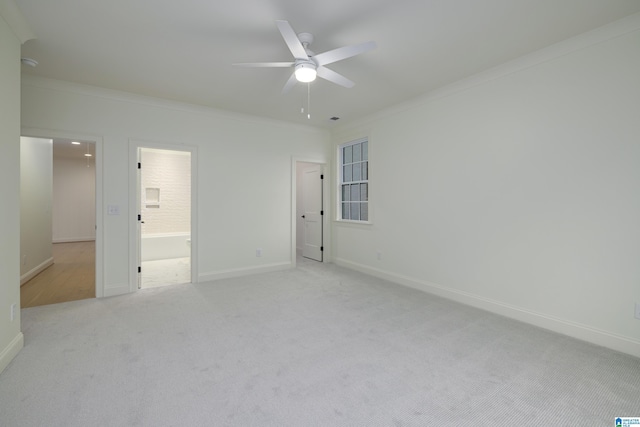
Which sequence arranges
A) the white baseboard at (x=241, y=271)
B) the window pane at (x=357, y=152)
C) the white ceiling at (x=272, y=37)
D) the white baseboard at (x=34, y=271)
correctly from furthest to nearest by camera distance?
the window pane at (x=357, y=152), the white baseboard at (x=241, y=271), the white baseboard at (x=34, y=271), the white ceiling at (x=272, y=37)

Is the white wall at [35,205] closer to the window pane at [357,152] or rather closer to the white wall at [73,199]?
the white wall at [73,199]

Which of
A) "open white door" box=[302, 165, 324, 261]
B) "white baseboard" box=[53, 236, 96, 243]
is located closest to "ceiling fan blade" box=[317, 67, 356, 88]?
"open white door" box=[302, 165, 324, 261]

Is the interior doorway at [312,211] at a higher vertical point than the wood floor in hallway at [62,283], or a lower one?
higher

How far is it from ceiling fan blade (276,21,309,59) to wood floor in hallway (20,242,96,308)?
389 centimetres

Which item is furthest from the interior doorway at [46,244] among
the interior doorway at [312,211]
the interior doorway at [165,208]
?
the interior doorway at [312,211]

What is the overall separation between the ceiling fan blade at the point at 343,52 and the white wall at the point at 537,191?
189cm

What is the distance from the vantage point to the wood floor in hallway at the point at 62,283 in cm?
360

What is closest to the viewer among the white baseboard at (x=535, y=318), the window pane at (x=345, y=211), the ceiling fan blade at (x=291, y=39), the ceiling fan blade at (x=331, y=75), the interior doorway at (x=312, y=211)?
the ceiling fan blade at (x=291, y=39)

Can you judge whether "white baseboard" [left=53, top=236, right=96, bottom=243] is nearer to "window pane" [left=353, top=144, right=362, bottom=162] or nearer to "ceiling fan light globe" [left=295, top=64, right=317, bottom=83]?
"window pane" [left=353, top=144, right=362, bottom=162]

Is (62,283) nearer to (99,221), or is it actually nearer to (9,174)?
(99,221)

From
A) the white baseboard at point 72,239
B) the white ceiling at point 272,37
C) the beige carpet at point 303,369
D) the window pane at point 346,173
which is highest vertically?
the white ceiling at point 272,37

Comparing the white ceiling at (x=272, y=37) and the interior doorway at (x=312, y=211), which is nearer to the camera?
the white ceiling at (x=272, y=37)

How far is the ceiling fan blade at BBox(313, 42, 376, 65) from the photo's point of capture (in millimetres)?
2094

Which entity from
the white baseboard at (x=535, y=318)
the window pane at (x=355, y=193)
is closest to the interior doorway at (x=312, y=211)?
the window pane at (x=355, y=193)
